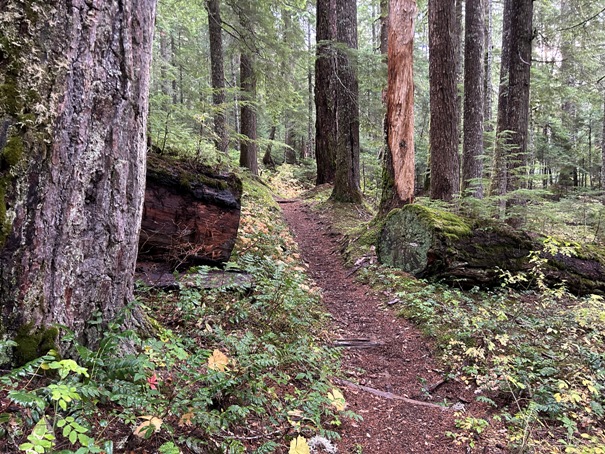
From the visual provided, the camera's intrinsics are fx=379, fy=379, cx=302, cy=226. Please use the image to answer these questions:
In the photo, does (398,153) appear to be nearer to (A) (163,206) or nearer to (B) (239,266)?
(B) (239,266)

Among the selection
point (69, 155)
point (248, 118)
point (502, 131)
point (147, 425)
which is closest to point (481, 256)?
point (502, 131)

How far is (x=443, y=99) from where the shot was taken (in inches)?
334

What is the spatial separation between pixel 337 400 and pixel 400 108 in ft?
21.8

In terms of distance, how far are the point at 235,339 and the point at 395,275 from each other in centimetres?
388

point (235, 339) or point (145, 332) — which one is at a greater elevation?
point (145, 332)

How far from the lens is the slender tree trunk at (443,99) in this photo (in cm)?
835

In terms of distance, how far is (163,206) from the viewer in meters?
4.60

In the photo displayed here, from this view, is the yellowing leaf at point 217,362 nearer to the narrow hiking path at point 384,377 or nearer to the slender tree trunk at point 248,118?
the narrow hiking path at point 384,377

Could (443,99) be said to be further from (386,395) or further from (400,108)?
(386,395)

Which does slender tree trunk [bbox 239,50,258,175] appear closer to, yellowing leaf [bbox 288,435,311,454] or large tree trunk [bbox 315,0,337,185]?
large tree trunk [bbox 315,0,337,185]

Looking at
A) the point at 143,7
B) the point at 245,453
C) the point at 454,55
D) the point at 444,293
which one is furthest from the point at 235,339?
the point at 454,55

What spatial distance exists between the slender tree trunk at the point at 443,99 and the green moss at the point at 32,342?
821 centimetres

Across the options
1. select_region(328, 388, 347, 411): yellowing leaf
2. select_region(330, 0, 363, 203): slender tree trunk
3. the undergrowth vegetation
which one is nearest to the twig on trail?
the undergrowth vegetation

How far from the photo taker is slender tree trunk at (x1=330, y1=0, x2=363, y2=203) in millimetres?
11047
